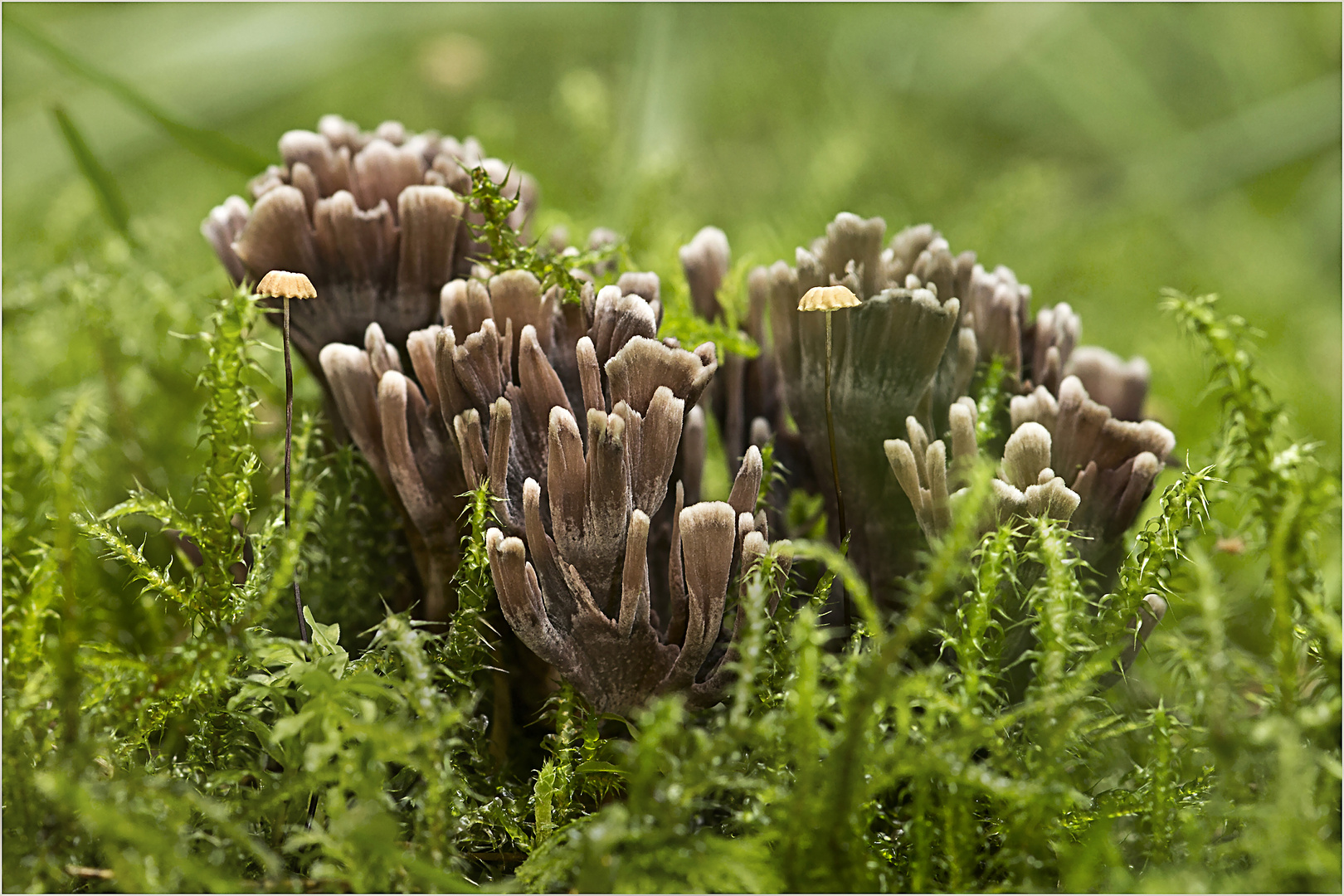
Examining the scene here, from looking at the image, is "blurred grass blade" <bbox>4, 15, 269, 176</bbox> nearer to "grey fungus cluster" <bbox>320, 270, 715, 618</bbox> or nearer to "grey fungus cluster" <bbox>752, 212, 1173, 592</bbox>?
"grey fungus cluster" <bbox>320, 270, 715, 618</bbox>

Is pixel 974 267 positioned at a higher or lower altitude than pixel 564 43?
lower

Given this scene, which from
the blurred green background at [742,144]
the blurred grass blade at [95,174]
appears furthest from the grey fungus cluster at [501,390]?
the blurred grass blade at [95,174]

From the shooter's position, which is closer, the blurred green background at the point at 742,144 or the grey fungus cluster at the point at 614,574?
the grey fungus cluster at the point at 614,574

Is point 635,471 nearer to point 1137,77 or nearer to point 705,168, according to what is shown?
point 705,168

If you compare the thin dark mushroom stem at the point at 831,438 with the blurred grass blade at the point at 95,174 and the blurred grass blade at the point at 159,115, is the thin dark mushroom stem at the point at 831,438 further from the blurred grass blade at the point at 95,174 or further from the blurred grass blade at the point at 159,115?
the blurred grass blade at the point at 95,174

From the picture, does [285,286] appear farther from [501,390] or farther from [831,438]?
[831,438]

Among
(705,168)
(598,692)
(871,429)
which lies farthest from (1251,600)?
(705,168)

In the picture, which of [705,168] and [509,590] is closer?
[509,590]
